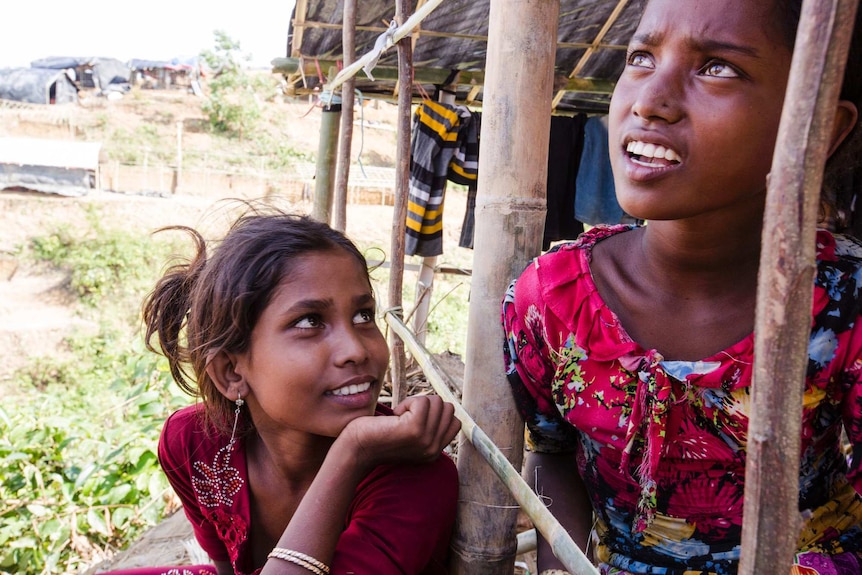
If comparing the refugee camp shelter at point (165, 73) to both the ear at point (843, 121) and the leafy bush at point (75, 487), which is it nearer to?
the leafy bush at point (75, 487)

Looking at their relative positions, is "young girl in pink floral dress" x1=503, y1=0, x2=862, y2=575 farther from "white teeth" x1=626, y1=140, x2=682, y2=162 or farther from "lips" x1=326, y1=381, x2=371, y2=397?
"lips" x1=326, y1=381, x2=371, y2=397

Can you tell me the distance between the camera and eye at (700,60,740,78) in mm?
953

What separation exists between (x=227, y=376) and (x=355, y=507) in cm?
43

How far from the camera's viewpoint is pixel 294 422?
4.70 ft

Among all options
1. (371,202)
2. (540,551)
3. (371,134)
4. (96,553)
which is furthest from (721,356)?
(371,134)

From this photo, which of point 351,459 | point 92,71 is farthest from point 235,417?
point 92,71

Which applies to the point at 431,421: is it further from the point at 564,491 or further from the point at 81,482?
the point at 81,482

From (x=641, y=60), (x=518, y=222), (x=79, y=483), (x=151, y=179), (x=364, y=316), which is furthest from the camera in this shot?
(x=151, y=179)

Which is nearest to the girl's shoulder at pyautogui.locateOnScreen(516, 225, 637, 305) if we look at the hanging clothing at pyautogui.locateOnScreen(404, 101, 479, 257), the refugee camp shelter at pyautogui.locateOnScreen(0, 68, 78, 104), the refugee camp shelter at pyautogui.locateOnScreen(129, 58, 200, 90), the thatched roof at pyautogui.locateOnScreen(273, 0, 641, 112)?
the thatched roof at pyautogui.locateOnScreen(273, 0, 641, 112)

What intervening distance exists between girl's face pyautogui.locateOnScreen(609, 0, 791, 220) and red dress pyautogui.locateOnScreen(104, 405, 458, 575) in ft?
2.29

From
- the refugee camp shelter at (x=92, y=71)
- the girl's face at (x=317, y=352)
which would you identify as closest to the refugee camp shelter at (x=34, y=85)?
the refugee camp shelter at (x=92, y=71)

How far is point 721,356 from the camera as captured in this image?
1085mm

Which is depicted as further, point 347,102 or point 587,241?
point 347,102

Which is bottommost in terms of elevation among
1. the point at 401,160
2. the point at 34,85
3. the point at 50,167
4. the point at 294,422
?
the point at 50,167
